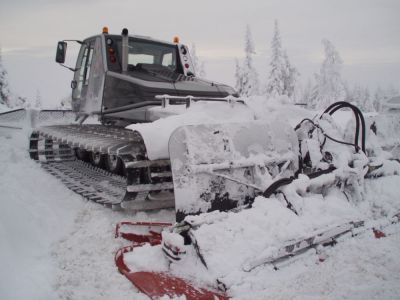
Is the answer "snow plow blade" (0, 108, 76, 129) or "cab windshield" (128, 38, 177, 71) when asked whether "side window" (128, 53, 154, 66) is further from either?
"snow plow blade" (0, 108, 76, 129)

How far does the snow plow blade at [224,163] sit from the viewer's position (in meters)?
3.55

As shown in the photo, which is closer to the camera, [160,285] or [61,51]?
[160,285]

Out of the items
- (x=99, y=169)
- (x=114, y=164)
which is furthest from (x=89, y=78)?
(x=114, y=164)

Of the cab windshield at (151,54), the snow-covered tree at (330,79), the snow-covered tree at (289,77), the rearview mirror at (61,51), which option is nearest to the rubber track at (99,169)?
the rearview mirror at (61,51)

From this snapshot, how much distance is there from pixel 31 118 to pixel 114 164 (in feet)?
17.9

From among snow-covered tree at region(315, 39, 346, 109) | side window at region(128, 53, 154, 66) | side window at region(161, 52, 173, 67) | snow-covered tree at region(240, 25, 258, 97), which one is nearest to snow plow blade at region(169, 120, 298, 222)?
side window at region(128, 53, 154, 66)

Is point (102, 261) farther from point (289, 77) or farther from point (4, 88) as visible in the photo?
point (4, 88)

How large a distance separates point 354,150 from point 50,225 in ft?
11.7

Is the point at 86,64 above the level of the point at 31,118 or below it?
above

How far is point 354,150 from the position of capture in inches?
175

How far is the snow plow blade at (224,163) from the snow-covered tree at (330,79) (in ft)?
113

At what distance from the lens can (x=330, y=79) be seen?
37.1 meters

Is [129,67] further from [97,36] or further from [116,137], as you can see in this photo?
[116,137]

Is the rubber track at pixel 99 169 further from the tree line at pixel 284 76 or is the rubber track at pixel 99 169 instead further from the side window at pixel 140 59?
the tree line at pixel 284 76
